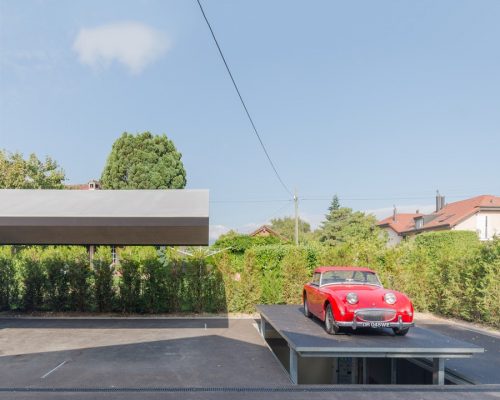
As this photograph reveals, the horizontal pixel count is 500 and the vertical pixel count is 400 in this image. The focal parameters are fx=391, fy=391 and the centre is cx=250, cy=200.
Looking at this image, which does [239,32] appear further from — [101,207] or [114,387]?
[114,387]

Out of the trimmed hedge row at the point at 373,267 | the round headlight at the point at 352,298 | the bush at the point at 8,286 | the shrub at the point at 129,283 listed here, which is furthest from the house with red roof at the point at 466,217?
the round headlight at the point at 352,298

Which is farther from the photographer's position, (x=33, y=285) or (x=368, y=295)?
(x=33, y=285)

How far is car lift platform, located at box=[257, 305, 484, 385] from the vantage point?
6.55m

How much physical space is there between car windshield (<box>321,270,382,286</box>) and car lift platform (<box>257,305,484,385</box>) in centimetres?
114

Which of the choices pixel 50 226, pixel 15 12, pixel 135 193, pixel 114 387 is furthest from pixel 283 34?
pixel 114 387

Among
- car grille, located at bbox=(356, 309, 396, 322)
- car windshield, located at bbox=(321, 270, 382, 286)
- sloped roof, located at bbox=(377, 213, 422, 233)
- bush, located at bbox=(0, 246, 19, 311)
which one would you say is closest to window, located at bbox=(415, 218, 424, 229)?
sloped roof, located at bbox=(377, 213, 422, 233)

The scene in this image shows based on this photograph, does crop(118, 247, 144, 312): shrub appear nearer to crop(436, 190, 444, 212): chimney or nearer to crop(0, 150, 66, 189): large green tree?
crop(0, 150, 66, 189): large green tree

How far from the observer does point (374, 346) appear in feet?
22.2

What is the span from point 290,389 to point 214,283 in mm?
8491

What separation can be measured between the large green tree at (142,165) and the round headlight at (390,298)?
30122 millimetres

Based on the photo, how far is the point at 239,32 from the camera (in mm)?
10938

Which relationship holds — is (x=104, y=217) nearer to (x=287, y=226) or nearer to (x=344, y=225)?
(x=344, y=225)

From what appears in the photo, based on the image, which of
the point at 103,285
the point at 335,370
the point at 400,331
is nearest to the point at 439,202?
the point at 335,370

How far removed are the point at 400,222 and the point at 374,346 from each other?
5855 centimetres
